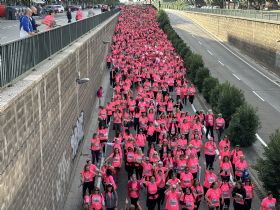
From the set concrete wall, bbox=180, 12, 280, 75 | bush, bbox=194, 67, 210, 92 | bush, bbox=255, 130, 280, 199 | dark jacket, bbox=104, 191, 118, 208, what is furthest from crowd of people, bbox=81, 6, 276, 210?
concrete wall, bbox=180, 12, 280, 75

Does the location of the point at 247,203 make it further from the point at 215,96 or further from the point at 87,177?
the point at 215,96

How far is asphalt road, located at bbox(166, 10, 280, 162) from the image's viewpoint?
24.3 m

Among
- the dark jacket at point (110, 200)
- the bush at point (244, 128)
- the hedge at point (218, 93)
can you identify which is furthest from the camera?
the hedge at point (218, 93)

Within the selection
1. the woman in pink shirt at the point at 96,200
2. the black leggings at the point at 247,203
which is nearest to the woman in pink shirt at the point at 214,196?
the black leggings at the point at 247,203

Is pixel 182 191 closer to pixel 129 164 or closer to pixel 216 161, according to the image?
pixel 129 164

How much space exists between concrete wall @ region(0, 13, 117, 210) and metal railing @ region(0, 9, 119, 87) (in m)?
0.22

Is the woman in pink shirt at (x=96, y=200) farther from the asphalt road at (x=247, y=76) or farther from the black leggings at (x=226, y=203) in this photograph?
the asphalt road at (x=247, y=76)

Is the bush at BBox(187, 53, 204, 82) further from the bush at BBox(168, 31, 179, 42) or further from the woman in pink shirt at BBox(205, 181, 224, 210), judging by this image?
the woman in pink shirt at BBox(205, 181, 224, 210)

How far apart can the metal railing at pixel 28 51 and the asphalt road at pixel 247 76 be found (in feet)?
29.4

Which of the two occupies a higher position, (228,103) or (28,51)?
(28,51)

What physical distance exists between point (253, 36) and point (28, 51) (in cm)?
4101

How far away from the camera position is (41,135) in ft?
32.4

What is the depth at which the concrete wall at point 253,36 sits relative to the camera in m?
40.4

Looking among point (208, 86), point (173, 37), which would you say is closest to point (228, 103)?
point (208, 86)
